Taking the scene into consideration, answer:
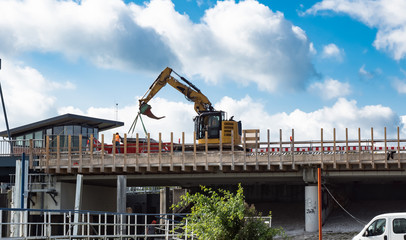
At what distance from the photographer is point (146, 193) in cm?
5994

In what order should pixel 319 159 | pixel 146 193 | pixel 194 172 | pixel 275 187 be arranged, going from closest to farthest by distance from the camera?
Answer: 1. pixel 319 159
2. pixel 194 172
3. pixel 275 187
4. pixel 146 193

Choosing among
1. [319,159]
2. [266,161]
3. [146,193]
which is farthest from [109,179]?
[146,193]

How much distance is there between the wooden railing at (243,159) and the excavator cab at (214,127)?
0.76m

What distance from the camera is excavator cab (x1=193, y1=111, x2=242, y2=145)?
41.4 meters

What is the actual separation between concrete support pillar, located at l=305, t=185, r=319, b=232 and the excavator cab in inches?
282

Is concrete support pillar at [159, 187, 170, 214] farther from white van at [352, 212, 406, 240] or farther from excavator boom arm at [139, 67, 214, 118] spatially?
white van at [352, 212, 406, 240]

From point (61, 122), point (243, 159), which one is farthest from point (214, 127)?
point (61, 122)

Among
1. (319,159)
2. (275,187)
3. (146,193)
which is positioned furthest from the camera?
(146,193)

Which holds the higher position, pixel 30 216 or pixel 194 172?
pixel 194 172

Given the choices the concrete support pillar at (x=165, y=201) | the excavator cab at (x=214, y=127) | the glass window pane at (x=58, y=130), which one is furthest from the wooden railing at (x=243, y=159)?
the concrete support pillar at (x=165, y=201)

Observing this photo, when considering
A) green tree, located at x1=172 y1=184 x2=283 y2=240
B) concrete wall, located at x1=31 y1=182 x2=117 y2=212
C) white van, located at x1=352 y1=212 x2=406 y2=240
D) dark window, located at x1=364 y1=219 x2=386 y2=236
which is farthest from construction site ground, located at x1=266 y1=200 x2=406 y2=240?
green tree, located at x1=172 y1=184 x2=283 y2=240

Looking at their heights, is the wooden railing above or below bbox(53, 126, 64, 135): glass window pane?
below

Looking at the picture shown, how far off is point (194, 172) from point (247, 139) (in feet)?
13.8

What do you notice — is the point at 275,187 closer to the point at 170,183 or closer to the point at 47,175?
the point at 170,183
